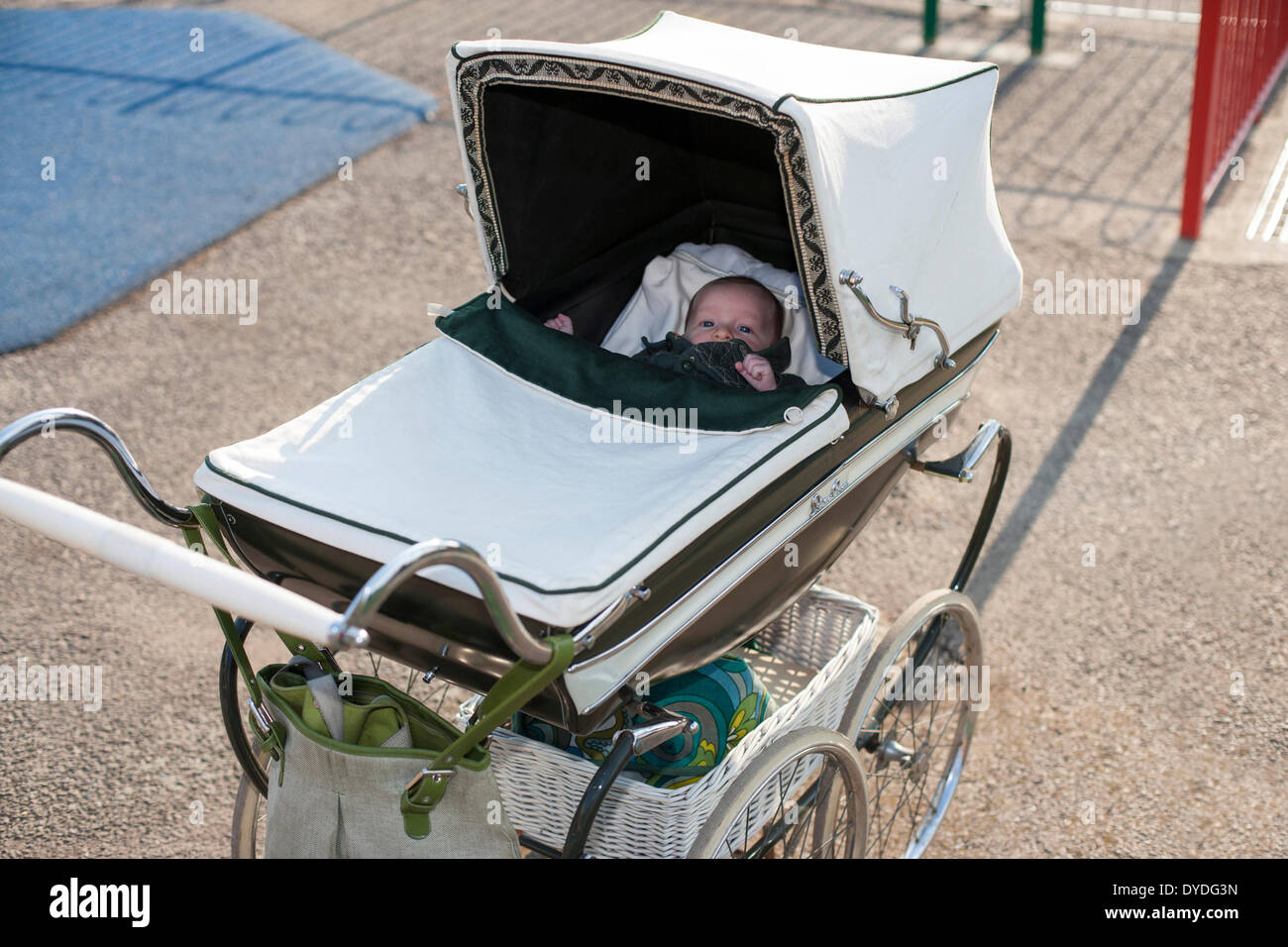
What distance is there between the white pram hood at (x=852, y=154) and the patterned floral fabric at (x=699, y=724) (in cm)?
70

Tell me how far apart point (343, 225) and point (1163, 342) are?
3.95 metres

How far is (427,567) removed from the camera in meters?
1.73

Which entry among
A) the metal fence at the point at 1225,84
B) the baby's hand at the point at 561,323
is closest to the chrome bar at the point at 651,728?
the baby's hand at the point at 561,323

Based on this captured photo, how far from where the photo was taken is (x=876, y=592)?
397cm

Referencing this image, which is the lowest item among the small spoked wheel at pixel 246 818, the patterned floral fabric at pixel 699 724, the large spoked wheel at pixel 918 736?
the large spoked wheel at pixel 918 736

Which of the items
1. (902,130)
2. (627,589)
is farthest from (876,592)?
(627,589)

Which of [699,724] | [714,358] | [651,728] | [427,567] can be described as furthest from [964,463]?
[427,567]

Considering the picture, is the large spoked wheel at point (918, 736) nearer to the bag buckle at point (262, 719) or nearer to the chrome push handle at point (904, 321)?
the chrome push handle at point (904, 321)

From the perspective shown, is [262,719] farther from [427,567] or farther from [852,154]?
[852,154]

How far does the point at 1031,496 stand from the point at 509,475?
2600 mm

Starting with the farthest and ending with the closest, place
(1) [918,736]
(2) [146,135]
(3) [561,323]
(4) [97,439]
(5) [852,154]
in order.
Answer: (2) [146,135], (1) [918,736], (3) [561,323], (5) [852,154], (4) [97,439]

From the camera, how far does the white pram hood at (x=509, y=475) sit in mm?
2090

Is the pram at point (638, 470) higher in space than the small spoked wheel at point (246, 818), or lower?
higher
